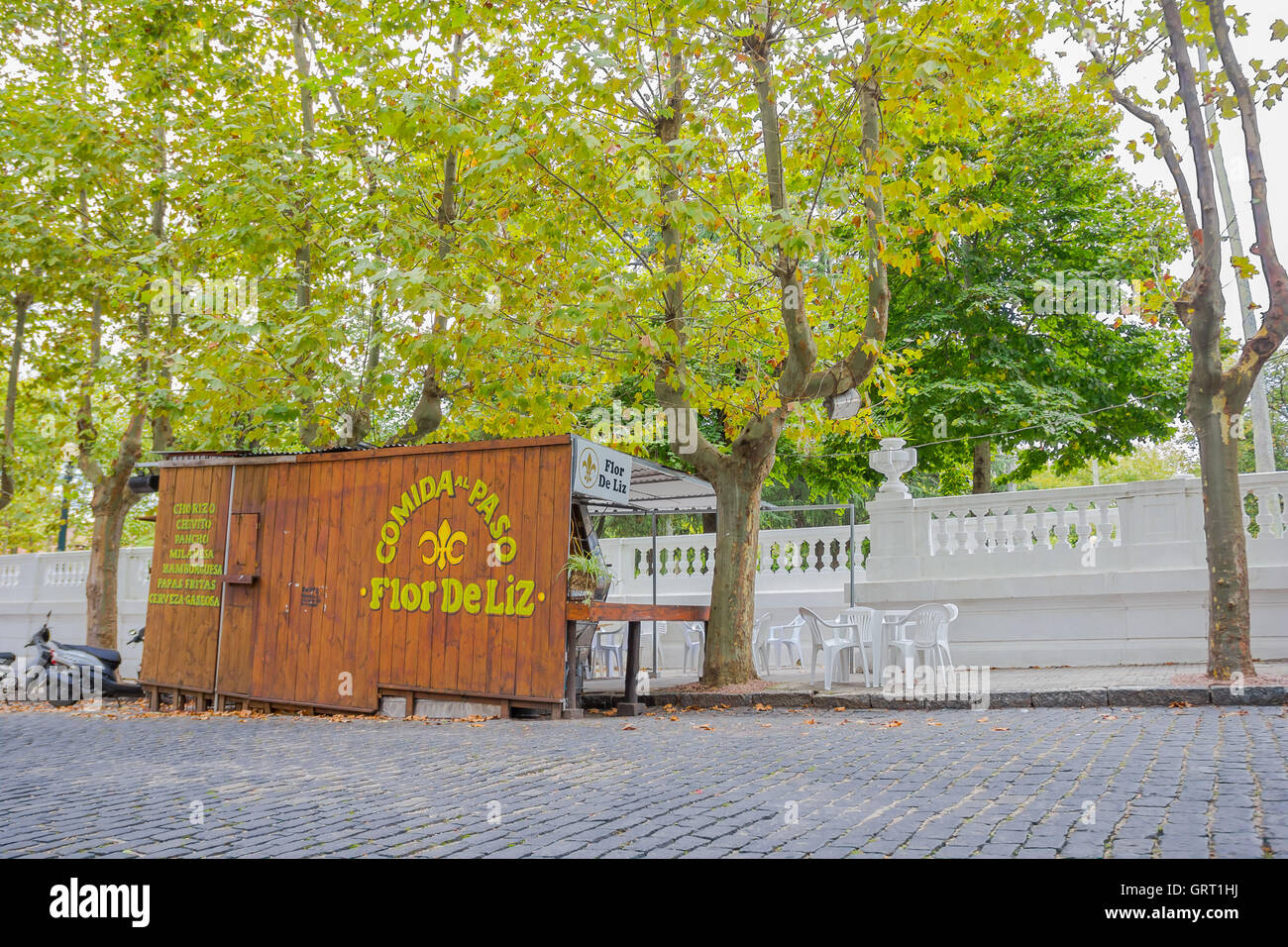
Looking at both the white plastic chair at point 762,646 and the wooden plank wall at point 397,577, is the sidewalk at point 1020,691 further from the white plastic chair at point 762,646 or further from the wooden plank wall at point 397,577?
the wooden plank wall at point 397,577

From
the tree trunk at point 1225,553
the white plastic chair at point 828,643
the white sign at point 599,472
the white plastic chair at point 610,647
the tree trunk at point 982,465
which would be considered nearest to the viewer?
the tree trunk at point 1225,553

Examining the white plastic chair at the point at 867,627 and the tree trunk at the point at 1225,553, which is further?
the white plastic chair at the point at 867,627

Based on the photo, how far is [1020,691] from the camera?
9828 millimetres

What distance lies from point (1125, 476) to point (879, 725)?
46.0 meters

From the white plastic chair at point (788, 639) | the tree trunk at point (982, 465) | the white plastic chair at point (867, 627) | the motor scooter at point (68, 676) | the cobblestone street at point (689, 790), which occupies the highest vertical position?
the tree trunk at point (982, 465)

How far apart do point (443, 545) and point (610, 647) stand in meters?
5.15

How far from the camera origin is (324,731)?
927 cm

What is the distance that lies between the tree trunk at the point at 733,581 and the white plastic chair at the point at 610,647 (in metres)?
3.11

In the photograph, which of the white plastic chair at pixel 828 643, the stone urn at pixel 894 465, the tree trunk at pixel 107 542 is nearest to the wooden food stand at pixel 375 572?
the white plastic chair at pixel 828 643

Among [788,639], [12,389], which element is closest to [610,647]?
[788,639]

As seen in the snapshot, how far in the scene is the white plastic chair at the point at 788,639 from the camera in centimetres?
1445

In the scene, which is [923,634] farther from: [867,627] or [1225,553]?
[1225,553]

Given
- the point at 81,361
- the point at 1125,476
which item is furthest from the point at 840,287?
the point at 1125,476
